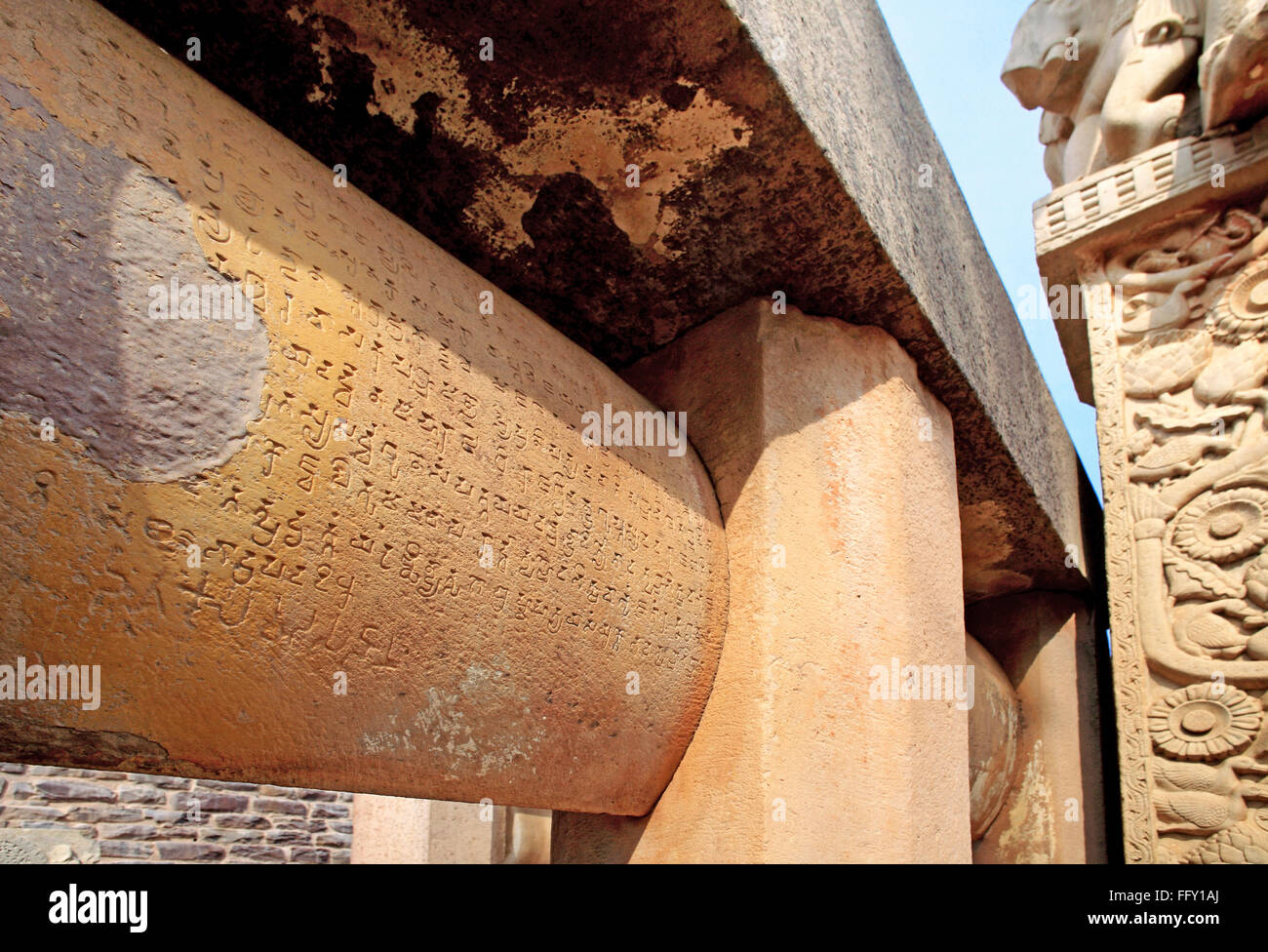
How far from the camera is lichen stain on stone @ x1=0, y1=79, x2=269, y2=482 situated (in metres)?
1.07

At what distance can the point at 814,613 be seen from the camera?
1928 millimetres

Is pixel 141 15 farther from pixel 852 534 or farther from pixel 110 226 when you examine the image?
pixel 852 534

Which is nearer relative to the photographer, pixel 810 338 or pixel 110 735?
pixel 110 735

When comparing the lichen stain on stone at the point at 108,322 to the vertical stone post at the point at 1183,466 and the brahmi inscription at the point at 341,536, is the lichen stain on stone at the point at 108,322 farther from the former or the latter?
the vertical stone post at the point at 1183,466

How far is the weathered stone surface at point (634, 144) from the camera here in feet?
5.00

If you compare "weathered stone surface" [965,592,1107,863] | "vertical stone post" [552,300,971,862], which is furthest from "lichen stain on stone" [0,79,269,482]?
"weathered stone surface" [965,592,1107,863]

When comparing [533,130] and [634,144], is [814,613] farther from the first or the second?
[533,130]

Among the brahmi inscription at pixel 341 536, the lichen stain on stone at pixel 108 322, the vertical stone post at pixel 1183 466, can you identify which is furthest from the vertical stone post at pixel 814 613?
the lichen stain on stone at pixel 108 322

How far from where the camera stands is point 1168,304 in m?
3.00

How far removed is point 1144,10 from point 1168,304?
0.97 meters

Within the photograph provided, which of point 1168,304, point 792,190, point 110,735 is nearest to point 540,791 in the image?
point 110,735

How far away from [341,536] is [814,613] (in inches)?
38.9

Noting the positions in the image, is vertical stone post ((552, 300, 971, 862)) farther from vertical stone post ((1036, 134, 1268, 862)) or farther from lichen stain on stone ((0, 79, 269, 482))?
lichen stain on stone ((0, 79, 269, 482))

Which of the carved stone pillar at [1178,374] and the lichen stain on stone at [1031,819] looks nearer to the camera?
the carved stone pillar at [1178,374]
